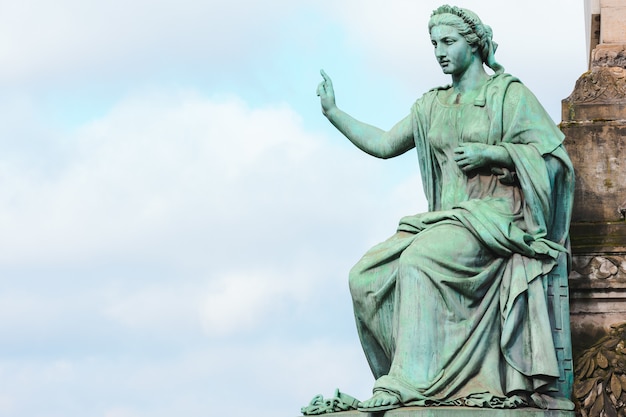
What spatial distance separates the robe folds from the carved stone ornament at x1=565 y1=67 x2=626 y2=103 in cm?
146

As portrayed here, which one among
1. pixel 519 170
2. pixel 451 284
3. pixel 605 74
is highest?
pixel 605 74

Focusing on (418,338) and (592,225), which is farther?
(592,225)

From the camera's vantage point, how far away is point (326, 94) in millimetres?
18188

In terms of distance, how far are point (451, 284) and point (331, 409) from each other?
1.53m

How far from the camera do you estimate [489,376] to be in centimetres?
1628

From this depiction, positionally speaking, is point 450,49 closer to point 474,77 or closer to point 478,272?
point 474,77

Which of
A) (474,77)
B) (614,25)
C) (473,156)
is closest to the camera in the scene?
(473,156)

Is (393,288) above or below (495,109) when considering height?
below

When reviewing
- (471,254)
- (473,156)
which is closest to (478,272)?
(471,254)

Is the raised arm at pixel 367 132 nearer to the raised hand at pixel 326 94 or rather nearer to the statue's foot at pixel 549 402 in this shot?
the raised hand at pixel 326 94

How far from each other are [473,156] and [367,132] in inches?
59.2

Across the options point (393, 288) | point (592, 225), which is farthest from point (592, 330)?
point (393, 288)

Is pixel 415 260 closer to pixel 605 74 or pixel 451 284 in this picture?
pixel 451 284

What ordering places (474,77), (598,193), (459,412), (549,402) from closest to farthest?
1. (459,412)
2. (549,402)
3. (474,77)
4. (598,193)
